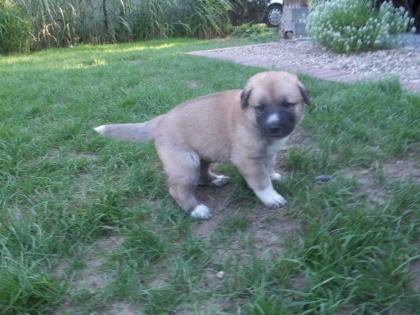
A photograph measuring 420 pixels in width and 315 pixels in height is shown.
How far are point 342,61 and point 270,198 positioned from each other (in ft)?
15.4

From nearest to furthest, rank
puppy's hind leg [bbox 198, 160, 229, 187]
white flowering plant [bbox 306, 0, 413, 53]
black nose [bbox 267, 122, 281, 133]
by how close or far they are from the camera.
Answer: black nose [bbox 267, 122, 281, 133] < puppy's hind leg [bbox 198, 160, 229, 187] < white flowering plant [bbox 306, 0, 413, 53]

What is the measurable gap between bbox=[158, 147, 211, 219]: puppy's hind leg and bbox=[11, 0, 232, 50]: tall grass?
1016 centimetres

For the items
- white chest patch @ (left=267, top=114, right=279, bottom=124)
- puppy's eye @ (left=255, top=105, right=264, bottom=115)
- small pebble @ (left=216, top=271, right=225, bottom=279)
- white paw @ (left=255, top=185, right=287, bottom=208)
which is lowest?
small pebble @ (left=216, top=271, right=225, bottom=279)

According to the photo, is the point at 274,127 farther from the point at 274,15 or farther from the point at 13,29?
the point at 274,15

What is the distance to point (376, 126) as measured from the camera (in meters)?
3.79

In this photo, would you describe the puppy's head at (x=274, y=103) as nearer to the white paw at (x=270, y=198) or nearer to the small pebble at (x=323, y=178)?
the white paw at (x=270, y=198)

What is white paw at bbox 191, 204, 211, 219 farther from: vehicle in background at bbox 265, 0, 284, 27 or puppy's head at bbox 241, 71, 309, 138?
vehicle in background at bbox 265, 0, 284, 27

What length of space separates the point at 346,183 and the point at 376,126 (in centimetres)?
114

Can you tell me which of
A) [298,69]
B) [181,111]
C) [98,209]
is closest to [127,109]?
[181,111]

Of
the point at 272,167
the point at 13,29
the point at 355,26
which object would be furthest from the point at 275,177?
the point at 13,29

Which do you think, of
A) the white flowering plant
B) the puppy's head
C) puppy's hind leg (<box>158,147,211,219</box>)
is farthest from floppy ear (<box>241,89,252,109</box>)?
the white flowering plant

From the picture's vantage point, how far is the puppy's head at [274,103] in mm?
2662

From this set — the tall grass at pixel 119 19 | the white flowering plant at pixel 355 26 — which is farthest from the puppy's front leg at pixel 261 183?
the tall grass at pixel 119 19

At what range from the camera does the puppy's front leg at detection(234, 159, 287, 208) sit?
9.13ft
